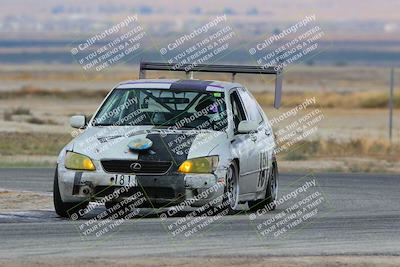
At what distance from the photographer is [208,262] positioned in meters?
11.5

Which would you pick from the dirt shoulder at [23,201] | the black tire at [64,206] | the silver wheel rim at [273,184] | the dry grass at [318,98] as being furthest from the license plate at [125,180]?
the dry grass at [318,98]

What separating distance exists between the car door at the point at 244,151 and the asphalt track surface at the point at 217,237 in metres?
0.39

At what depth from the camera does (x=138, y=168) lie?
15180 mm

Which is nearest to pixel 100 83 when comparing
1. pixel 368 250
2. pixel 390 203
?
pixel 390 203

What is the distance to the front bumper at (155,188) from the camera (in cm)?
1513

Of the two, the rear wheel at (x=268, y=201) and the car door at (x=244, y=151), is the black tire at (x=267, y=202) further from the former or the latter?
the car door at (x=244, y=151)

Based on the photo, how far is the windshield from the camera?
16.2m

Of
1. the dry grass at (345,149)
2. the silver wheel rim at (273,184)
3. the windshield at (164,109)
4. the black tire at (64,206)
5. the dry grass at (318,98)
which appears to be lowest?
the dry grass at (318,98)

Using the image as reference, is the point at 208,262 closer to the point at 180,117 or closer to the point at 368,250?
the point at 368,250

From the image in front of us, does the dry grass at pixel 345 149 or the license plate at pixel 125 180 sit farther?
the dry grass at pixel 345 149

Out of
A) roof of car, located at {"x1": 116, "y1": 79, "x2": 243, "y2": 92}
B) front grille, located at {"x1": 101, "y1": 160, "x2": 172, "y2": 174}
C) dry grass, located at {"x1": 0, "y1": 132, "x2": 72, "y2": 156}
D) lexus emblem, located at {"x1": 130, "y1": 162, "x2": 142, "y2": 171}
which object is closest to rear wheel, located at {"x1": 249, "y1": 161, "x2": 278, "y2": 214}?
roof of car, located at {"x1": 116, "y1": 79, "x2": 243, "y2": 92}

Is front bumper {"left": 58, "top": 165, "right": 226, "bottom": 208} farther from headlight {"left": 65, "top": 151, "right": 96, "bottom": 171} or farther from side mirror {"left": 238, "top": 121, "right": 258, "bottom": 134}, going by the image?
side mirror {"left": 238, "top": 121, "right": 258, "bottom": 134}

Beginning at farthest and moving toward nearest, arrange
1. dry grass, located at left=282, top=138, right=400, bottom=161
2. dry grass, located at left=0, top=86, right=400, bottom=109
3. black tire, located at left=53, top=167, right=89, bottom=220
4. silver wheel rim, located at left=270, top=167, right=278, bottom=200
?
dry grass, located at left=0, top=86, right=400, bottom=109 → dry grass, located at left=282, top=138, right=400, bottom=161 → silver wheel rim, located at left=270, top=167, right=278, bottom=200 → black tire, located at left=53, top=167, right=89, bottom=220

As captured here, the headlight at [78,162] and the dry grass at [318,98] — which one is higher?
the headlight at [78,162]
